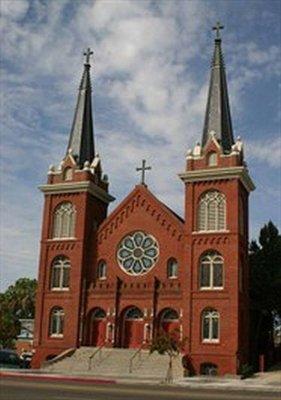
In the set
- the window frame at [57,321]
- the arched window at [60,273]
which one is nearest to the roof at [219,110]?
the arched window at [60,273]

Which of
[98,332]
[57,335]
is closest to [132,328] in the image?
[98,332]

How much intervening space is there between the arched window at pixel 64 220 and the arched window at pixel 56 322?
5.59 metres

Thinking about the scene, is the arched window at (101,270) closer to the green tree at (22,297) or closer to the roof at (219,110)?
the roof at (219,110)

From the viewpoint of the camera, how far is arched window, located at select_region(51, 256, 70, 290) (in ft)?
151

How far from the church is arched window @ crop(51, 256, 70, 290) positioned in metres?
0.07

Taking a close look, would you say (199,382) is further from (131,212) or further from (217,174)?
(131,212)

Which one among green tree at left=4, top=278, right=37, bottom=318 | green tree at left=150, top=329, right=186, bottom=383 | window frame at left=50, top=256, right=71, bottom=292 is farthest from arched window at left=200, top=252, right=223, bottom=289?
green tree at left=4, top=278, right=37, bottom=318

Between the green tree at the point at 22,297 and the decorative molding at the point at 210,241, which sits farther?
the green tree at the point at 22,297

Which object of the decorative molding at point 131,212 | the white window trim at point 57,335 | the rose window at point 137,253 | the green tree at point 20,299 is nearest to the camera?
the white window trim at point 57,335

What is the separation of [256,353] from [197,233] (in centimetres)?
1080

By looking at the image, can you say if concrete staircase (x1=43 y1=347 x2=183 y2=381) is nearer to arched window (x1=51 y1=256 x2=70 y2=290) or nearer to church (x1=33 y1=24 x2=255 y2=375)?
church (x1=33 y1=24 x2=255 y2=375)

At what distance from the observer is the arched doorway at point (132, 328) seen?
43.2m

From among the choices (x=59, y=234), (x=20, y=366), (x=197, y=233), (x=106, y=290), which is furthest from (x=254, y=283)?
(x=20, y=366)

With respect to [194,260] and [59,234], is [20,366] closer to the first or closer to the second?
[59,234]
